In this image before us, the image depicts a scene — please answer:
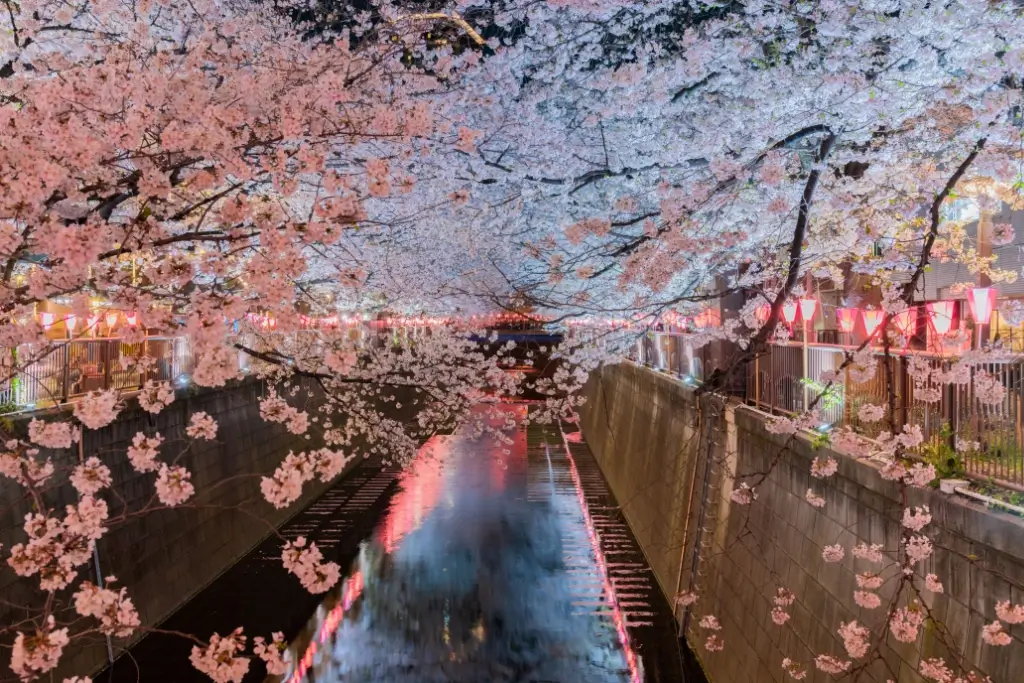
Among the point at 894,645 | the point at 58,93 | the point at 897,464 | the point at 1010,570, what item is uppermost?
the point at 58,93

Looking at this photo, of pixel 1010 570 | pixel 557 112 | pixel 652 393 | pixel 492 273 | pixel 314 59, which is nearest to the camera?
pixel 1010 570

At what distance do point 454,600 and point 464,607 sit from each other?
443 millimetres

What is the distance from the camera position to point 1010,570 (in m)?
4.83

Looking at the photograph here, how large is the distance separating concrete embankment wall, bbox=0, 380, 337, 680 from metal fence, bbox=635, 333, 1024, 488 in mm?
6496

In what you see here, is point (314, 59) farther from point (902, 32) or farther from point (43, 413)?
point (43, 413)

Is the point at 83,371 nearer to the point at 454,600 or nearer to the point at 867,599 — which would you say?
the point at 454,600

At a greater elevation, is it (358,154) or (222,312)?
(358,154)

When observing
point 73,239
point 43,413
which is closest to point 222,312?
point 73,239

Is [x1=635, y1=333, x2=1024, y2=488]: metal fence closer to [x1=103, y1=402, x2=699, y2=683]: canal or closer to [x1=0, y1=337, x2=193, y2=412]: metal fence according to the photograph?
[x1=103, y1=402, x2=699, y2=683]: canal

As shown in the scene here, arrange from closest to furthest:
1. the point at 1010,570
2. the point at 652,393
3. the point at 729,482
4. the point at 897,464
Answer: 1. the point at 1010,570
2. the point at 897,464
3. the point at 729,482
4. the point at 652,393

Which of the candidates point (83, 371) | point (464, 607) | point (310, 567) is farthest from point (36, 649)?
point (464, 607)

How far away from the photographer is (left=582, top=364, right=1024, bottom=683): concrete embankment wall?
5.20m

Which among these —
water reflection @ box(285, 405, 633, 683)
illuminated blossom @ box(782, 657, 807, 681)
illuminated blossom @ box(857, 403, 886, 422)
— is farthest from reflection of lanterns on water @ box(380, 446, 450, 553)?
illuminated blossom @ box(857, 403, 886, 422)

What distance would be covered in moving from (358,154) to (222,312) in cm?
667
